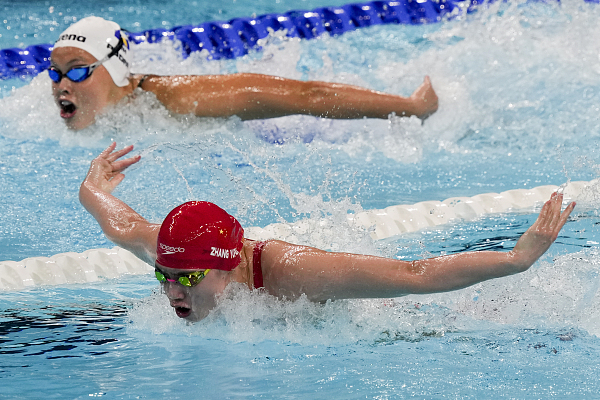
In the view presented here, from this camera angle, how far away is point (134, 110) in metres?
4.19

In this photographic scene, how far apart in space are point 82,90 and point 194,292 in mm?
2372

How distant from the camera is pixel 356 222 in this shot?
336cm

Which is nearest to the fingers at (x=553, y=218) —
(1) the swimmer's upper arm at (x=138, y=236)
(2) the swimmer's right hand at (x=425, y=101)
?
(1) the swimmer's upper arm at (x=138, y=236)

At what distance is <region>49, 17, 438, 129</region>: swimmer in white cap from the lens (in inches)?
159

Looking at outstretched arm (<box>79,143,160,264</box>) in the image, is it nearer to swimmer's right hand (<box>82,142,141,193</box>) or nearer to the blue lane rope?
swimmer's right hand (<box>82,142,141,193</box>)

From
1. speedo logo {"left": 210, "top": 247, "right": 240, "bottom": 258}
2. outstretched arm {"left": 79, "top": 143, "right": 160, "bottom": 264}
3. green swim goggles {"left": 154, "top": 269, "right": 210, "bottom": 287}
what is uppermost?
outstretched arm {"left": 79, "top": 143, "right": 160, "bottom": 264}

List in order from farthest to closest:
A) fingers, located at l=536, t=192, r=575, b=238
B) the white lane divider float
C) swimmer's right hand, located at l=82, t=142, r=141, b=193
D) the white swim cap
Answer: the white swim cap → the white lane divider float → swimmer's right hand, located at l=82, t=142, r=141, b=193 → fingers, located at l=536, t=192, r=575, b=238

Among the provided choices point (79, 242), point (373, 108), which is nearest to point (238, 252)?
point (79, 242)

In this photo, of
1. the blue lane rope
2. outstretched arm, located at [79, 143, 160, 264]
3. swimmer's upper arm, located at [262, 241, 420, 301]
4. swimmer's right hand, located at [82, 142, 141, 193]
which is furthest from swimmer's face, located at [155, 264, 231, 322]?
the blue lane rope

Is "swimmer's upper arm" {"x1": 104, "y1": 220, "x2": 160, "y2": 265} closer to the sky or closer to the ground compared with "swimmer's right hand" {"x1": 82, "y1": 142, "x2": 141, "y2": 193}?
closer to the ground

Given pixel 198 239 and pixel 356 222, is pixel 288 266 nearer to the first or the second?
pixel 198 239

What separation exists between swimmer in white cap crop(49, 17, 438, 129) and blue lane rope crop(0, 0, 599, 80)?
6.13ft

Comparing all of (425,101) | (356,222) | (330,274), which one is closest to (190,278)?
(330,274)

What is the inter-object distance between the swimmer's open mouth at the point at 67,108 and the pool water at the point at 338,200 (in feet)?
0.53
